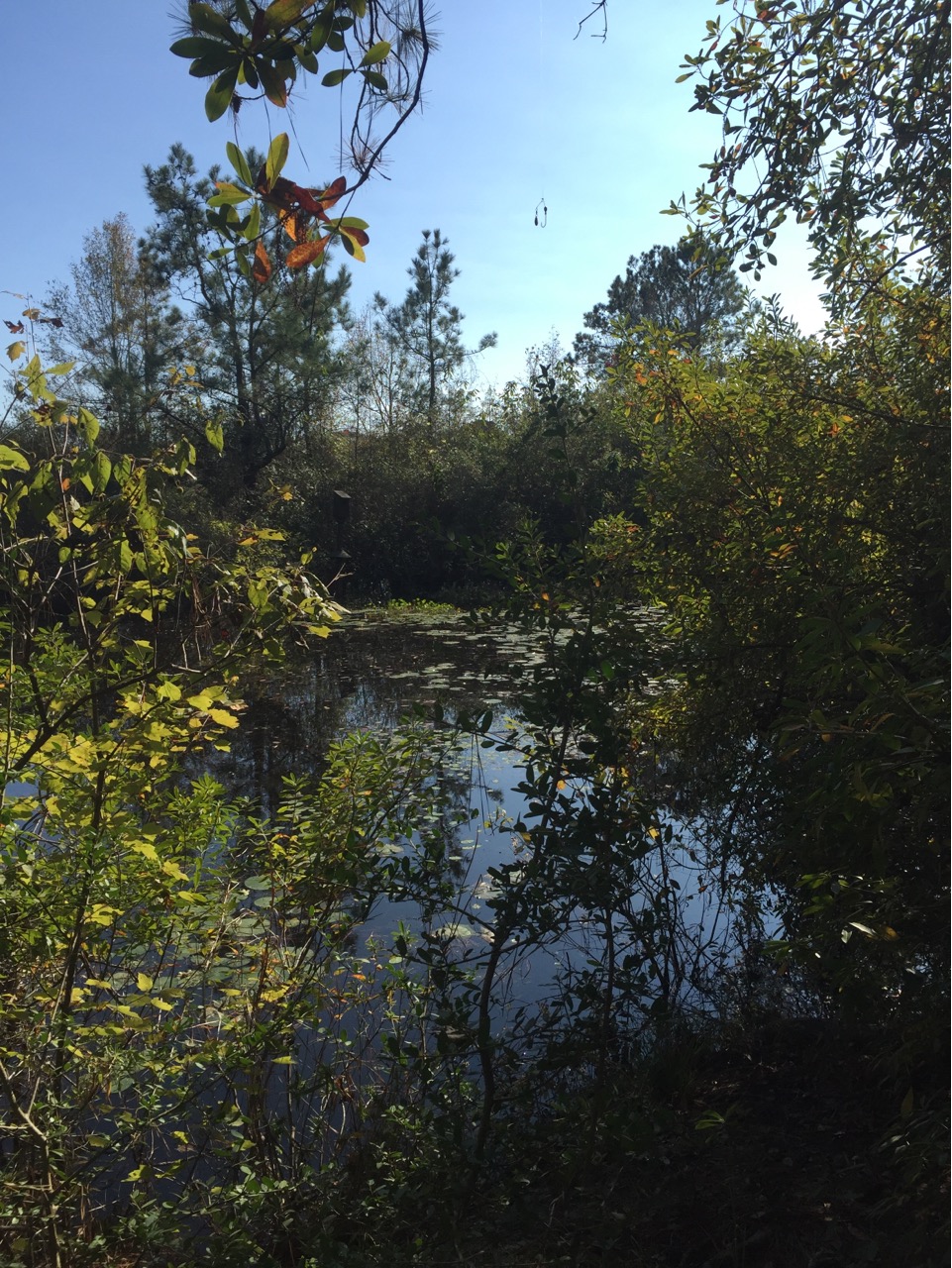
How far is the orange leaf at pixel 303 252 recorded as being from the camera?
1594 millimetres

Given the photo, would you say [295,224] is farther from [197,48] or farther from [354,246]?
[197,48]

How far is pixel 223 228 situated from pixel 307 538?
17.3 meters

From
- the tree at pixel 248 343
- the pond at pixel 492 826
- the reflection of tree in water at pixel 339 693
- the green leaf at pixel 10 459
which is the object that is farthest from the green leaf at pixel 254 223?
the tree at pixel 248 343

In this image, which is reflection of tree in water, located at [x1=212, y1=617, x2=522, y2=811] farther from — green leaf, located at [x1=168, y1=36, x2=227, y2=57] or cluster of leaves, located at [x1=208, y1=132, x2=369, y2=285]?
green leaf, located at [x1=168, y1=36, x2=227, y2=57]

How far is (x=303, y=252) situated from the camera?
1.61 metres

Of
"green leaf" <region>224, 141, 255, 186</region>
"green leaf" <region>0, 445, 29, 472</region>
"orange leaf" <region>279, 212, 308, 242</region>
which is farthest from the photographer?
"green leaf" <region>0, 445, 29, 472</region>

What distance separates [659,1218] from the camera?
2.28 meters

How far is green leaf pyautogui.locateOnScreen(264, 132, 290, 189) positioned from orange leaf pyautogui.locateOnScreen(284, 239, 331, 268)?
140 mm

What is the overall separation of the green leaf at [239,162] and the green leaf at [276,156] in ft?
0.13

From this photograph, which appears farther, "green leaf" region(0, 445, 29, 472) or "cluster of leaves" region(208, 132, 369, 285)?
"green leaf" region(0, 445, 29, 472)

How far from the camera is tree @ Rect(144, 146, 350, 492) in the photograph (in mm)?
18609

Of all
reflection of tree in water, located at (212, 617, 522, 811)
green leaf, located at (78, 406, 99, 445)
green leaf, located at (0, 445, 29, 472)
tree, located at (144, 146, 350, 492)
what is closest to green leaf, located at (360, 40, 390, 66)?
green leaf, located at (78, 406, 99, 445)

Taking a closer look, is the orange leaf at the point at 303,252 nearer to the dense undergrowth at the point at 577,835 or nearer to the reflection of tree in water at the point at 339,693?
the dense undergrowth at the point at 577,835

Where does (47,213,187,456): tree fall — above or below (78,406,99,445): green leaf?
above
